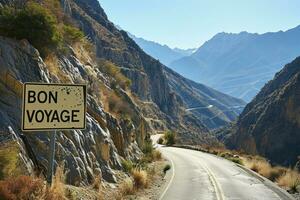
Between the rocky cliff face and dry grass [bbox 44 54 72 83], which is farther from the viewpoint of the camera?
dry grass [bbox 44 54 72 83]

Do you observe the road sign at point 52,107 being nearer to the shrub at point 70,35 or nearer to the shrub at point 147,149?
the shrub at point 70,35

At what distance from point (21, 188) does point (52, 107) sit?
7.80ft

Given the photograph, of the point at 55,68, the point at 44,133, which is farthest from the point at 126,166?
the point at 44,133

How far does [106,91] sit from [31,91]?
63.8 ft

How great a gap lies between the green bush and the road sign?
968 centimetres

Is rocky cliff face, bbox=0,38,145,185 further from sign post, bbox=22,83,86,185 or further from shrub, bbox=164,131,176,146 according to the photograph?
shrub, bbox=164,131,176,146

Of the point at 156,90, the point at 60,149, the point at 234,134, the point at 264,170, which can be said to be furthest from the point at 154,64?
the point at 60,149

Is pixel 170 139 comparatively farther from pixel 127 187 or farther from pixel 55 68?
pixel 127 187

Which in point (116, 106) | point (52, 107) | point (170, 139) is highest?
point (116, 106)

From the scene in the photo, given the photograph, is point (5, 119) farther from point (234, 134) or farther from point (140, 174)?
point (234, 134)

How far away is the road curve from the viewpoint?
57.0 ft

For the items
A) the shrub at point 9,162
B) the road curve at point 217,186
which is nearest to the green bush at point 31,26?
the shrub at point 9,162

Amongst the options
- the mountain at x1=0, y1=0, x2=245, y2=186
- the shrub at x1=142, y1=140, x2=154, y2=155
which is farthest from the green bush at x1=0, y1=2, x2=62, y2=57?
the shrub at x1=142, y1=140, x2=154, y2=155

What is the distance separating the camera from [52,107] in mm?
7016
